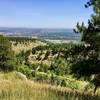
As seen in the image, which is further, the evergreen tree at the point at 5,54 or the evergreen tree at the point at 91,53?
the evergreen tree at the point at 5,54

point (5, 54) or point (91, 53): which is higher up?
point (91, 53)

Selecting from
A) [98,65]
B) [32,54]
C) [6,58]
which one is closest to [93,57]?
[98,65]

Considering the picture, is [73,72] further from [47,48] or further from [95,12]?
[47,48]

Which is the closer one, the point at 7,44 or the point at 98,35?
the point at 98,35

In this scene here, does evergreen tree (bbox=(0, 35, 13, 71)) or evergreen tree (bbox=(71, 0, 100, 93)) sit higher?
evergreen tree (bbox=(71, 0, 100, 93))

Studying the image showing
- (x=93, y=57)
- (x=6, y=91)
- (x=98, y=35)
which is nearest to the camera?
(x=6, y=91)

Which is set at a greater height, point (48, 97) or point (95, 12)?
point (95, 12)

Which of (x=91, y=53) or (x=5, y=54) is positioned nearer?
(x=91, y=53)

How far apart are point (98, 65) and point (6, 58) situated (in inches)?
2020

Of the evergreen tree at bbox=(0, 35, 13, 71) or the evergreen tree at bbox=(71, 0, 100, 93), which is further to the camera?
the evergreen tree at bbox=(0, 35, 13, 71)

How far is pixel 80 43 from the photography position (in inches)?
784

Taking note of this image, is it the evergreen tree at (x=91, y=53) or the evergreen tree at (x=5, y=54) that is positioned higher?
the evergreen tree at (x=91, y=53)

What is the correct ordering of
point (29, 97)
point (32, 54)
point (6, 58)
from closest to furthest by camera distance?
point (29, 97), point (6, 58), point (32, 54)

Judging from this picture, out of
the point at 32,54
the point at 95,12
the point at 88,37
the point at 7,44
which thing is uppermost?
the point at 95,12
